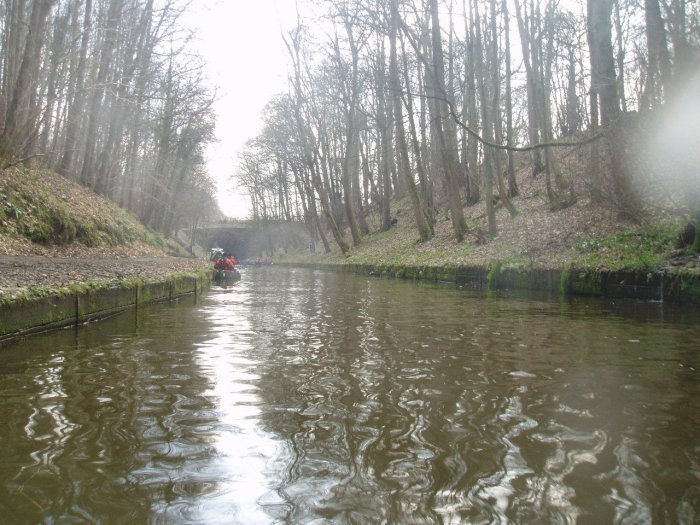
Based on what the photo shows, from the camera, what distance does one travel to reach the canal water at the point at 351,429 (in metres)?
2.04

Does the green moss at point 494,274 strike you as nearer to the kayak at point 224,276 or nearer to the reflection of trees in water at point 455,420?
the reflection of trees in water at point 455,420

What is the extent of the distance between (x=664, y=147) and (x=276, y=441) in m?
9.00

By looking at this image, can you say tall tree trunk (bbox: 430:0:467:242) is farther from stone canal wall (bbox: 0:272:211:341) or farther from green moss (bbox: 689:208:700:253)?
stone canal wall (bbox: 0:272:211:341)

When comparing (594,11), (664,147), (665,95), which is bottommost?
(664,147)

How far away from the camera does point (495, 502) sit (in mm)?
2059

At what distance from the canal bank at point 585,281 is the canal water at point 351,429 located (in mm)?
3447

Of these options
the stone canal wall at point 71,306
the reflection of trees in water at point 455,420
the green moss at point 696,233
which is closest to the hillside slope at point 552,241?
the green moss at point 696,233

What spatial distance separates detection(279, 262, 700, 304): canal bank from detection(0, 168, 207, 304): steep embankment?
23.6 feet

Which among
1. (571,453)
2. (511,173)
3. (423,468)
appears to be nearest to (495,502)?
(423,468)

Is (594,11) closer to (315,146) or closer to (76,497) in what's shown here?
(76,497)

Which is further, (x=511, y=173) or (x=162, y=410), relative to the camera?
(x=511, y=173)

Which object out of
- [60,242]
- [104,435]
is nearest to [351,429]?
[104,435]

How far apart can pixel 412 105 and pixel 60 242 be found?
1771cm

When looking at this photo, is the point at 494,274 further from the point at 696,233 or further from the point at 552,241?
the point at 696,233
